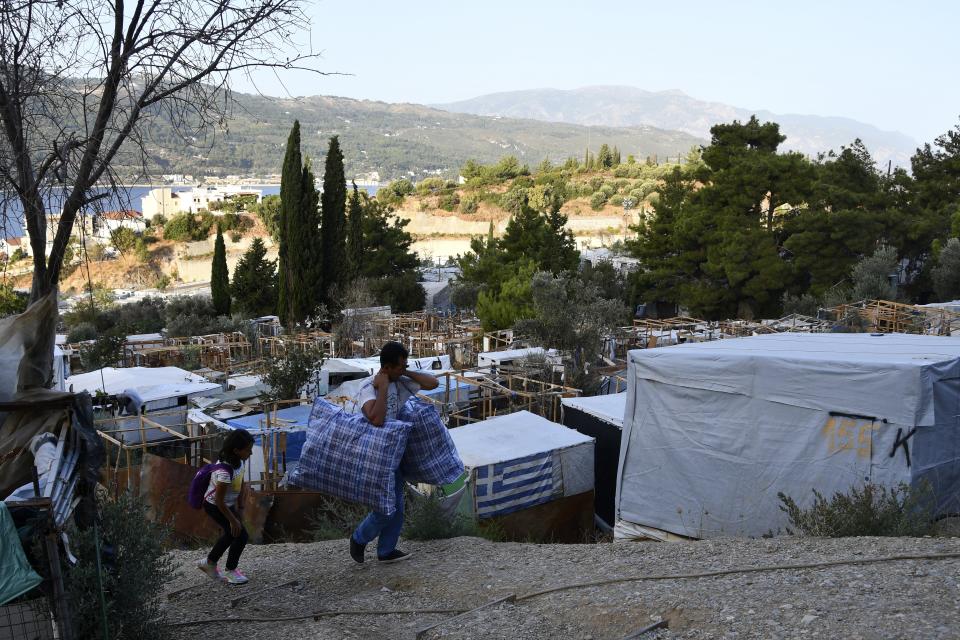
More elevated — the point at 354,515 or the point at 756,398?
the point at 756,398

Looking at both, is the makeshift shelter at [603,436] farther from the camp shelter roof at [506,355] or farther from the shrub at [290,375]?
the camp shelter roof at [506,355]

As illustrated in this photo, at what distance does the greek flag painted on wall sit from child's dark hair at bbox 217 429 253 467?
12.6 feet

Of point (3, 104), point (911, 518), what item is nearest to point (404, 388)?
point (3, 104)

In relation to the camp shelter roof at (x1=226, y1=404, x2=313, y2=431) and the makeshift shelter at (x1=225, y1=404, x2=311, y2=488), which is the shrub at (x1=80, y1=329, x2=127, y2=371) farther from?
the makeshift shelter at (x1=225, y1=404, x2=311, y2=488)

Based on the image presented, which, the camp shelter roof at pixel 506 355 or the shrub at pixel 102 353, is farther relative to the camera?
the shrub at pixel 102 353

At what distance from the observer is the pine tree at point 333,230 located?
3398 centimetres

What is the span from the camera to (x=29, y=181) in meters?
4.95

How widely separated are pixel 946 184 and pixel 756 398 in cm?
3038

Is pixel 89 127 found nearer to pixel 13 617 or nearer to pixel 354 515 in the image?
pixel 13 617

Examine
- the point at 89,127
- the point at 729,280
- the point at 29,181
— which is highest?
the point at 89,127

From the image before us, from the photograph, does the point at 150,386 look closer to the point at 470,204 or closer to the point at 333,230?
the point at 333,230

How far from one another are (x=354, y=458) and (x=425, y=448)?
0.48 meters

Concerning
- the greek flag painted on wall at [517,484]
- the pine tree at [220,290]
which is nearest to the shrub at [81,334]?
the pine tree at [220,290]

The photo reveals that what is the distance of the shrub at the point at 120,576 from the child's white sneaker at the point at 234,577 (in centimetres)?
105
